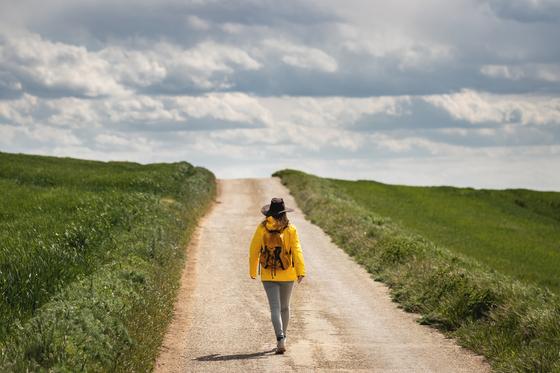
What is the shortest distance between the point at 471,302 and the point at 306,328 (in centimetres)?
354

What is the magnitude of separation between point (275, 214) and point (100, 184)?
32549 mm

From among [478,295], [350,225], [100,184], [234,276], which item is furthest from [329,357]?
[100,184]

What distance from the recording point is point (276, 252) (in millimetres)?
13820

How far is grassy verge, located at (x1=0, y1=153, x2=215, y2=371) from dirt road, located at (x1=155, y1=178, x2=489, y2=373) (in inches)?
25.1

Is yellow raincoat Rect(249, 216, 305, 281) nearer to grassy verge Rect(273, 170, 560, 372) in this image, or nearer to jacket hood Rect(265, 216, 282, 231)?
jacket hood Rect(265, 216, 282, 231)

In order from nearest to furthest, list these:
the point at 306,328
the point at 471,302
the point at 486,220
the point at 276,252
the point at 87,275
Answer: the point at 276,252
the point at 306,328
the point at 471,302
the point at 87,275
the point at 486,220

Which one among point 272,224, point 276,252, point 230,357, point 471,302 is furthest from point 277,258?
point 471,302

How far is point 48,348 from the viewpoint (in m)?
10.3

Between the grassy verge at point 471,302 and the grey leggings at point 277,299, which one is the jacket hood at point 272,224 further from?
the grassy verge at point 471,302

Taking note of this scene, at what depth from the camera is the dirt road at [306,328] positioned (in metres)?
A: 13.4

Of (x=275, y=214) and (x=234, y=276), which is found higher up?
(x=275, y=214)

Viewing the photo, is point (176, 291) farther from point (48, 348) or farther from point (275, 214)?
point (48, 348)

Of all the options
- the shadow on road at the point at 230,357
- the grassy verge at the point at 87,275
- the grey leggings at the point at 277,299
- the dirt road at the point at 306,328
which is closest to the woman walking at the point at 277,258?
the grey leggings at the point at 277,299

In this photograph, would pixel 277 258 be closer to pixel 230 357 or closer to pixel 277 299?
pixel 277 299
